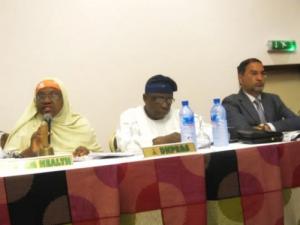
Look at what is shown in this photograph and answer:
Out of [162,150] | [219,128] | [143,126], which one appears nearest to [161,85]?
[143,126]

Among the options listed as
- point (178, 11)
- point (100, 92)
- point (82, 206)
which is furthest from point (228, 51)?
point (82, 206)

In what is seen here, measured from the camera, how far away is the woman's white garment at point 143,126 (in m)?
2.37

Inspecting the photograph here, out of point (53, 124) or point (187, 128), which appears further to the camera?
point (53, 124)

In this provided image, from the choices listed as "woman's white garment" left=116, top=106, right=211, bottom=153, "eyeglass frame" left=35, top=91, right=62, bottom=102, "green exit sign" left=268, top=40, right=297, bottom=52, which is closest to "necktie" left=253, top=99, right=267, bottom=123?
"woman's white garment" left=116, top=106, right=211, bottom=153

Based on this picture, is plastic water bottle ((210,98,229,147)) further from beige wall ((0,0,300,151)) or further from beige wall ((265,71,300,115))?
beige wall ((265,71,300,115))

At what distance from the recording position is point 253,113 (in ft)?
9.45

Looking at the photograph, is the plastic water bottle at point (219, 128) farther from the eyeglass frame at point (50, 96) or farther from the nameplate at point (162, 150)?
the eyeglass frame at point (50, 96)

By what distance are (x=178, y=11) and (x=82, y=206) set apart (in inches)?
105

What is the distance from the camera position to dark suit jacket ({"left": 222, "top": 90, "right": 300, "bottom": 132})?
8.73 ft

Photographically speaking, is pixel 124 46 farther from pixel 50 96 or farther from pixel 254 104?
pixel 254 104

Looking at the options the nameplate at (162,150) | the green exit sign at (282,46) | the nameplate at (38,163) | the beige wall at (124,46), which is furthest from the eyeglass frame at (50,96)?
the green exit sign at (282,46)

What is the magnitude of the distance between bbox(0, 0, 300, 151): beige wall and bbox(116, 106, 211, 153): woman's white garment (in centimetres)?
93

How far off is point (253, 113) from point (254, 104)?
98 millimetres

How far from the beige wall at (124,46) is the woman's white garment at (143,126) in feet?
3.05
